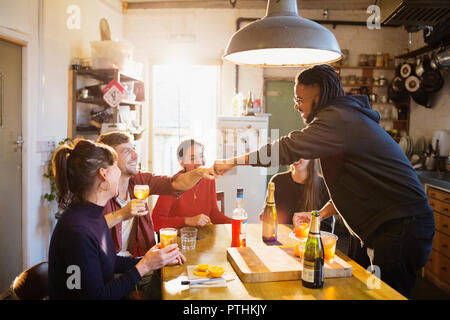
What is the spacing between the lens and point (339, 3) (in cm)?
484

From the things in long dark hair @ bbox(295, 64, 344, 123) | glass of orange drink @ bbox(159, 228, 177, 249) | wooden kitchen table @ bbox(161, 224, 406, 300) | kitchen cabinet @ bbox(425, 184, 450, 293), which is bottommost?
kitchen cabinet @ bbox(425, 184, 450, 293)

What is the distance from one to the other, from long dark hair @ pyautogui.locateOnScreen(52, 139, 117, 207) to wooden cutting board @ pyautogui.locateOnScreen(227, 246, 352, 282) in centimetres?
66

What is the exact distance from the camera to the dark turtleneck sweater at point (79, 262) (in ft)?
3.95

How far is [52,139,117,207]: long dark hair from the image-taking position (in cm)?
138

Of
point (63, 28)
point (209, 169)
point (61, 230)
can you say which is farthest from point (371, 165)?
point (63, 28)

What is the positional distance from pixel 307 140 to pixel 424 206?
1.84 ft

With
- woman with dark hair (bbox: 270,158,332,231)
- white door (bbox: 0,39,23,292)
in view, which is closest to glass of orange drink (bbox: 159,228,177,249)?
woman with dark hair (bbox: 270,158,332,231)

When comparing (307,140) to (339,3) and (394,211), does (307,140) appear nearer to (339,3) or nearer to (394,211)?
(394,211)

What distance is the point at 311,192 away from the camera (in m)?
2.53

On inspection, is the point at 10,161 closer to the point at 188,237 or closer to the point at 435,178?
the point at 188,237

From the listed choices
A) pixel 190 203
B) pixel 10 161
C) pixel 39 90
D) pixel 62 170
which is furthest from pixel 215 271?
pixel 39 90

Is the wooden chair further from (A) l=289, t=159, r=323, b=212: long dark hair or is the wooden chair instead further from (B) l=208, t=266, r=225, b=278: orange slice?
(A) l=289, t=159, r=323, b=212: long dark hair

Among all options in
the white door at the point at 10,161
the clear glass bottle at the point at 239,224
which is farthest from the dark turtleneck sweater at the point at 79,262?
the white door at the point at 10,161

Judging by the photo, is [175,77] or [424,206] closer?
[424,206]
